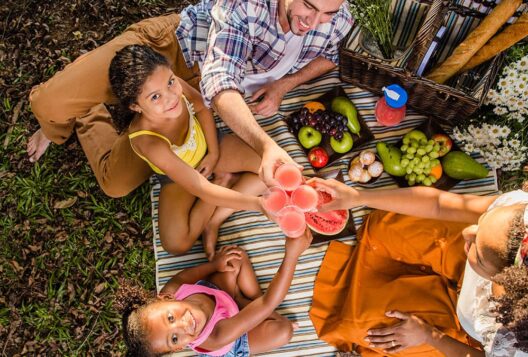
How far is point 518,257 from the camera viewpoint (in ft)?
5.57

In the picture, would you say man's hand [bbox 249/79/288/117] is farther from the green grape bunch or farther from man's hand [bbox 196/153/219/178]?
the green grape bunch

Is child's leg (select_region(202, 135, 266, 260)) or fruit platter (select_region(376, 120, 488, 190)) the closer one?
fruit platter (select_region(376, 120, 488, 190))

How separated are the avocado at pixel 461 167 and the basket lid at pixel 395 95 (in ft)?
1.50

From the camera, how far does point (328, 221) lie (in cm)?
309

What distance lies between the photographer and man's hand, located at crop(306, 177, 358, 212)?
238 centimetres

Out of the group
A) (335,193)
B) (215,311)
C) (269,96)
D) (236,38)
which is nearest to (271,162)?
(335,193)

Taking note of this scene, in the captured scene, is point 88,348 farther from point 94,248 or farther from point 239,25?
point 239,25

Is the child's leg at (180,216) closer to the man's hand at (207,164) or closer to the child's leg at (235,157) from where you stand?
the man's hand at (207,164)

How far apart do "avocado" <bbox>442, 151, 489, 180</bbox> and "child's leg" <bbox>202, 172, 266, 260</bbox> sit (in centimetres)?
116

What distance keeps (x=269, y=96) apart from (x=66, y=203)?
1.61m

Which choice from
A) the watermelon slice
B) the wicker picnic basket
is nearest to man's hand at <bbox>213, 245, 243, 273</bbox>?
the watermelon slice

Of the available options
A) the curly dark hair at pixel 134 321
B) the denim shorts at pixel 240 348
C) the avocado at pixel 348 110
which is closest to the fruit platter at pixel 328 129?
the avocado at pixel 348 110

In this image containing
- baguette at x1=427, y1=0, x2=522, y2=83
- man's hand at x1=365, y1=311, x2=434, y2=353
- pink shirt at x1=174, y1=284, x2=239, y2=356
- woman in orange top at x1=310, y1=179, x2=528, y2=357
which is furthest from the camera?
pink shirt at x1=174, y1=284, x2=239, y2=356

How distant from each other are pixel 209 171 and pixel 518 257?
1848 mm
